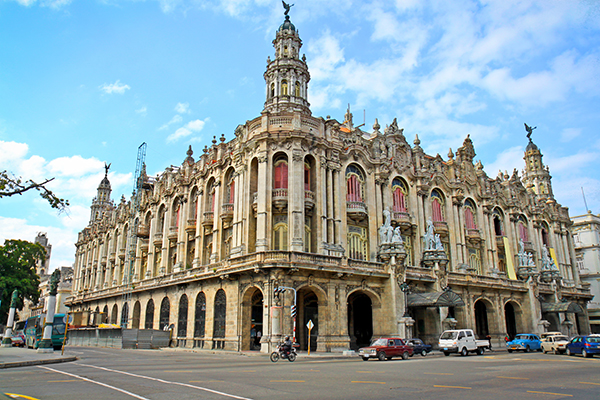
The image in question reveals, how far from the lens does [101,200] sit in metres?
93.9

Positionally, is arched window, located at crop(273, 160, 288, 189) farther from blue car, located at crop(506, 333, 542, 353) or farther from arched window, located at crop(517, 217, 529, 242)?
arched window, located at crop(517, 217, 529, 242)

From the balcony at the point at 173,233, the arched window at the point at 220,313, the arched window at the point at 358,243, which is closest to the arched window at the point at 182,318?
the arched window at the point at 220,313

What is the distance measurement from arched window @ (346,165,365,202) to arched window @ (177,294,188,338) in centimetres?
1797

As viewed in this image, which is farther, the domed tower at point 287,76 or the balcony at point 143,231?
the balcony at point 143,231

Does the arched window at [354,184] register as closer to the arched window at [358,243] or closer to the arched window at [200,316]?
the arched window at [358,243]

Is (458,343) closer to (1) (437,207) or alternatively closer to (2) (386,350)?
(2) (386,350)

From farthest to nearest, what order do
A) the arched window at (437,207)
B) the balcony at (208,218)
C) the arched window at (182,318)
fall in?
1. the arched window at (437,207)
2. the balcony at (208,218)
3. the arched window at (182,318)

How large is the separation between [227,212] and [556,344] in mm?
27804

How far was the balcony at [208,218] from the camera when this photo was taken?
149 ft

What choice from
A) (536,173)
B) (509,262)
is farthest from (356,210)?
(536,173)

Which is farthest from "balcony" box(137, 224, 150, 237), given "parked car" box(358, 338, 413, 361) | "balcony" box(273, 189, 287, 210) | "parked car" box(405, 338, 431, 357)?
"parked car" box(358, 338, 413, 361)

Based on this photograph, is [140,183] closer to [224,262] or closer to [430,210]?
[224,262]

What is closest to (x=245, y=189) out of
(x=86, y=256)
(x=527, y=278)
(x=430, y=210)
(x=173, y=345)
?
(x=173, y=345)

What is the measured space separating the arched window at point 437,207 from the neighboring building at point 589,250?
1425 inches
